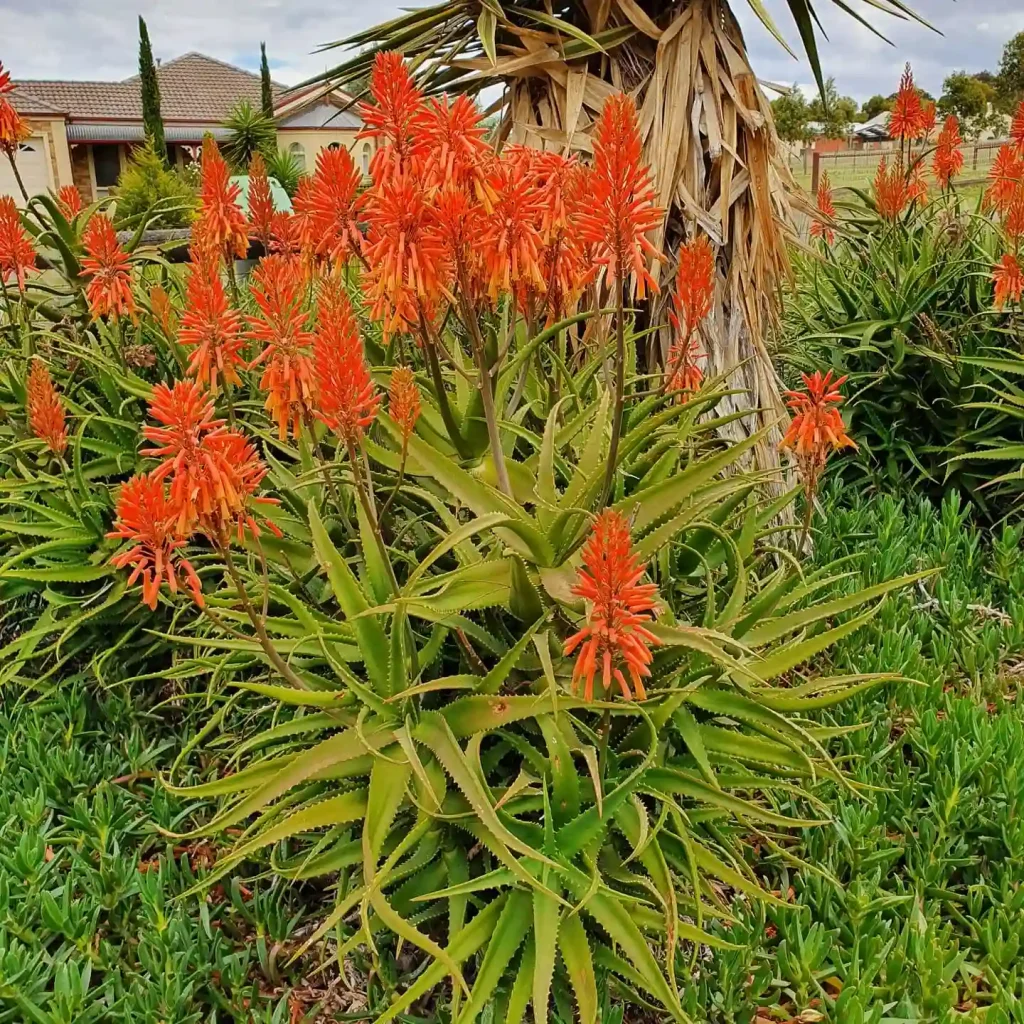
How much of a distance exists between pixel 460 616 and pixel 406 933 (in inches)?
24.2

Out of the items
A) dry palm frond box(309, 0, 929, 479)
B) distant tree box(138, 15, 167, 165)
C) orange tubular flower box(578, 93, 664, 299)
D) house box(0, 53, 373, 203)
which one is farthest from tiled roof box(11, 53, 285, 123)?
orange tubular flower box(578, 93, 664, 299)

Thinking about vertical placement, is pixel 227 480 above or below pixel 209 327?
below

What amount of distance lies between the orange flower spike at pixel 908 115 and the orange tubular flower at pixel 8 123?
11.7 ft

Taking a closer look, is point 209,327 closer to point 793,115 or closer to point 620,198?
point 620,198

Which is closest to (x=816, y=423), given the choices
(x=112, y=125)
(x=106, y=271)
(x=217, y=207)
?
(x=217, y=207)

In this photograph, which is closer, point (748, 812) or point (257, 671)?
point (748, 812)

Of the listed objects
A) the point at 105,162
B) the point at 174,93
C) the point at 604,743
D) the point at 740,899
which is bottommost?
the point at 740,899

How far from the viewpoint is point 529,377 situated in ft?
8.92

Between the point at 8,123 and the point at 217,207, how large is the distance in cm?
115

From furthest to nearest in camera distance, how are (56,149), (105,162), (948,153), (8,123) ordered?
(105,162), (56,149), (948,153), (8,123)

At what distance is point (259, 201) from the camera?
2.57 m

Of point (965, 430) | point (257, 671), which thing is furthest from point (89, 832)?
point (965, 430)

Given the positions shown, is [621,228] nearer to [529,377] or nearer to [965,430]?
[529,377]

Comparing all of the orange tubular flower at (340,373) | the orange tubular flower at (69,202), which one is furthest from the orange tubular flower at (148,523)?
the orange tubular flower at (69,202)
